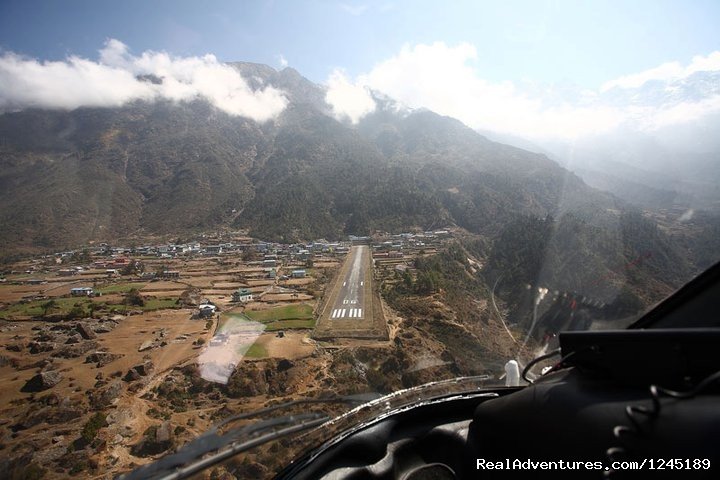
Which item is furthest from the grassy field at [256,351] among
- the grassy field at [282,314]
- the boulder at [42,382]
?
the boulder at [42,382]

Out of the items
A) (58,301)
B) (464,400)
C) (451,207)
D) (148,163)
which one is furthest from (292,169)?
(464,400)

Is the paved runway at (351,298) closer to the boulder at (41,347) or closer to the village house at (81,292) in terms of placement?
the boulder at (41,347)

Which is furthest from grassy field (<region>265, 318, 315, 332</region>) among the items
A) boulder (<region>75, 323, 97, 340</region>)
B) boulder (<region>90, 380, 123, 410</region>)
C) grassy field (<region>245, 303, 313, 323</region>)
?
boulder (<region>75, 323, 97, 340</region>)

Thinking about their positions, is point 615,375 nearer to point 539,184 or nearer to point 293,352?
point 293,352

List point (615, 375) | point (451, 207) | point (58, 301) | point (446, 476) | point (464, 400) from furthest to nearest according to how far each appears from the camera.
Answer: point (451, 207) < point (58, 301) < point (464, 400) < point (446, 476) < point (615, 375)

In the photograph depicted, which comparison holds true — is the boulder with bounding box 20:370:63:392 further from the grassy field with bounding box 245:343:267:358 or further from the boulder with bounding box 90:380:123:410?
the grassy field with bounding box 245:343:267:358

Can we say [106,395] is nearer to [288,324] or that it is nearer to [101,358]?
[101,358]
